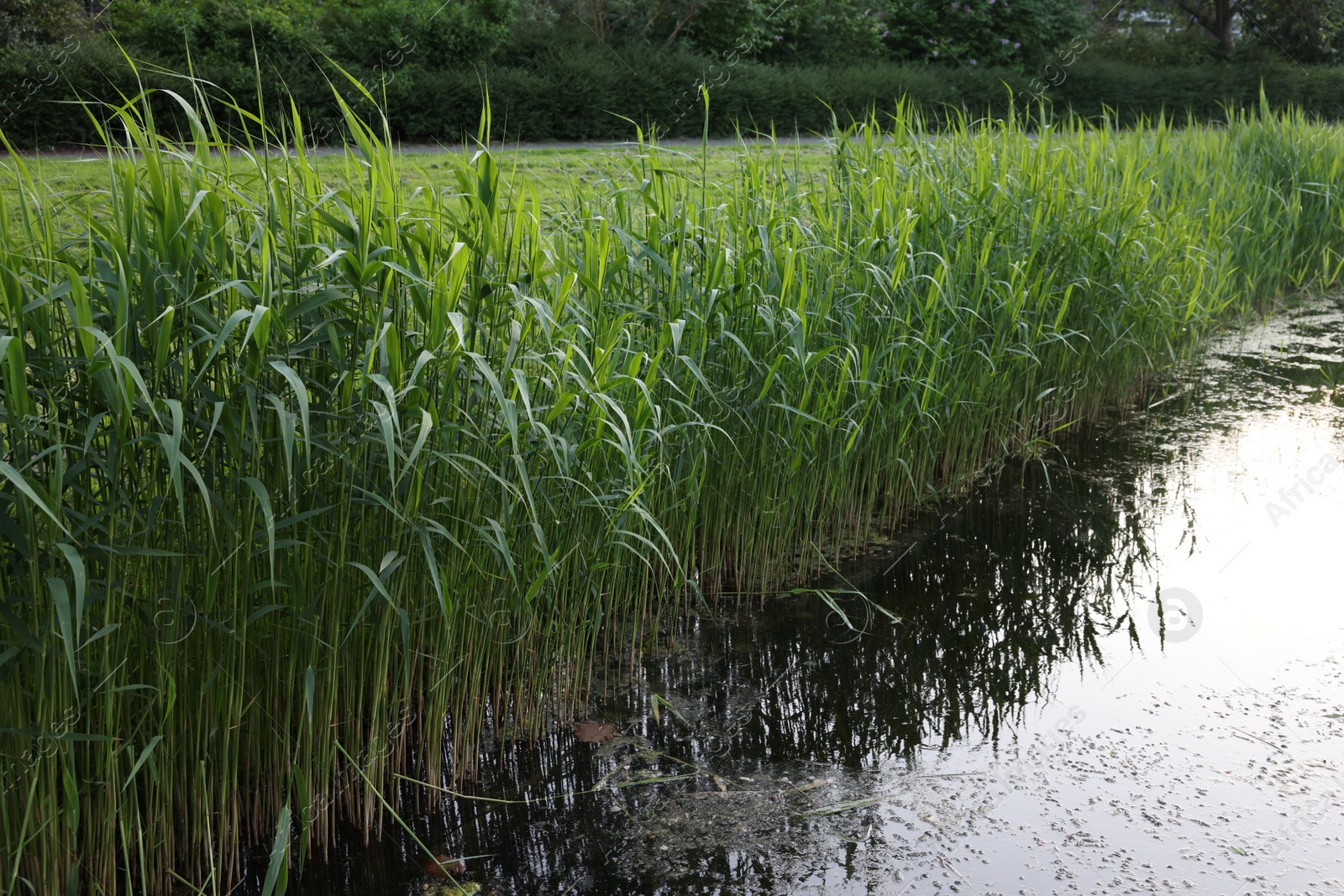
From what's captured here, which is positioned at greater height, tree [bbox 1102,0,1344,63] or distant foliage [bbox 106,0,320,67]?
tree [bbox 1102,0,1344,63]

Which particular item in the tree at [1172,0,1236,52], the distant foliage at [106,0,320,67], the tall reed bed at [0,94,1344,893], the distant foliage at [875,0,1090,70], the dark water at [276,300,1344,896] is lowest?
the dark water at [276,300,1344,896]

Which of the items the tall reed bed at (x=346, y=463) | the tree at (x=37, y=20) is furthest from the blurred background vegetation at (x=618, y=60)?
the tall reed bed at (x=346, y=463)

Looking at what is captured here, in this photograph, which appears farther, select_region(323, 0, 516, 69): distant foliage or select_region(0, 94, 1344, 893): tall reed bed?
select_region(323, 0, 516, 69): distant foliage

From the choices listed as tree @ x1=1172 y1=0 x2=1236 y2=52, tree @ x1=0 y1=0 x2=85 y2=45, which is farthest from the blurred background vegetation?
tree @ x1=1172 y1=0 x2=1236 y2=52

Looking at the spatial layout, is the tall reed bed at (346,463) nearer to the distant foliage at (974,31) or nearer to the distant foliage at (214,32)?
the distant foliage at (214,32)

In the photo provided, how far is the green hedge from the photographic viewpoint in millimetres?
10492

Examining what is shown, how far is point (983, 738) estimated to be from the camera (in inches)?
118

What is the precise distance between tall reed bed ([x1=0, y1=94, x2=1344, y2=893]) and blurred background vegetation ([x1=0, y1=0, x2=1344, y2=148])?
191 inches

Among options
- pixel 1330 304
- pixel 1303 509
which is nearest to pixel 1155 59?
pixel 1330 304

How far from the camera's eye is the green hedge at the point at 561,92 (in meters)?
10.5

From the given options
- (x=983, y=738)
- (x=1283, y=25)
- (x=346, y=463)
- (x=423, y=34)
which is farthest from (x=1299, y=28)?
(x=346, y=463)

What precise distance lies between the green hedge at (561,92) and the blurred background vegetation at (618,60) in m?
0.03

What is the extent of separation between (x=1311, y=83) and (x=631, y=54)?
46.9 ft

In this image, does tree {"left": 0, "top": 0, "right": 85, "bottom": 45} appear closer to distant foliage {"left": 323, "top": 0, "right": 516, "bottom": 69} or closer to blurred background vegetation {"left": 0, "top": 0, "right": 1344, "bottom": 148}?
blurred background vegetation {"left": 0, "top": 0, "right": 1344, "bottom": 148}
